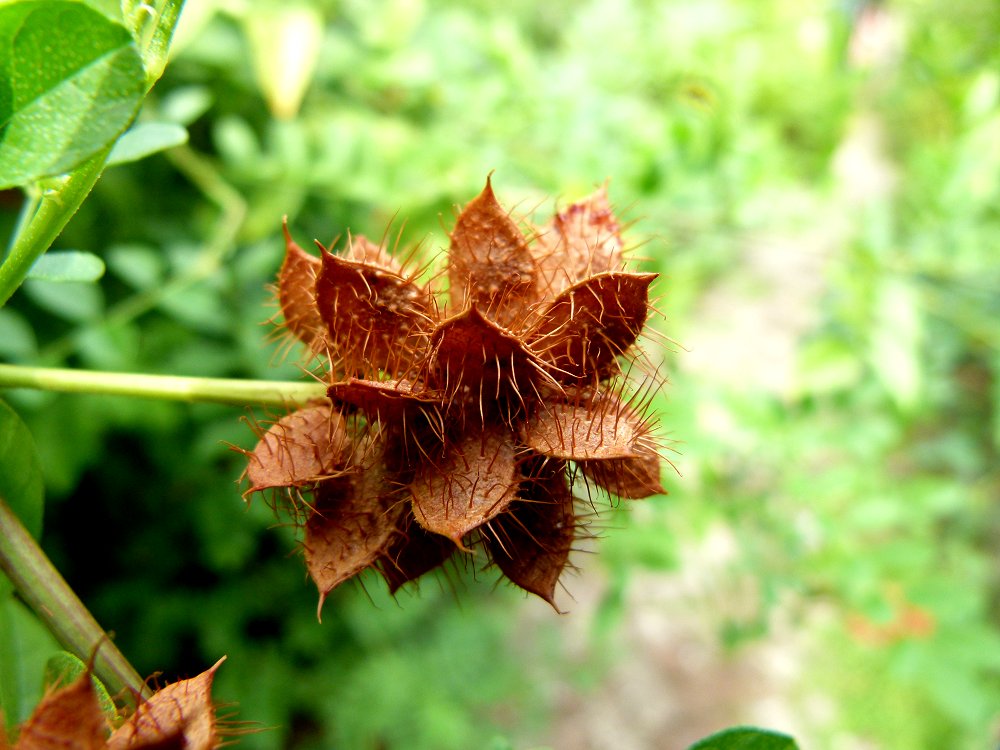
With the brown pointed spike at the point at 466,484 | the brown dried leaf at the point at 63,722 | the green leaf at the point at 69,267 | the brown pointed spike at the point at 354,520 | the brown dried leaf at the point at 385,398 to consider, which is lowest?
the brown pointed spike at the point at 354,520

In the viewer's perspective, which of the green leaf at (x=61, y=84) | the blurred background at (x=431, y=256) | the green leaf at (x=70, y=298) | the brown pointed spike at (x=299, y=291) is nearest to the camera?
the green leaf at (x=61, y=84)

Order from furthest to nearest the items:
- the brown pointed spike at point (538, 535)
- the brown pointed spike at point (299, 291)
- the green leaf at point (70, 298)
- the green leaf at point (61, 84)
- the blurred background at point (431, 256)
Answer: the blurred background at point (431, 256), the green leaf at point (70, 298), the brown pointed spike at point (299, 291), the brown pointed spike at point (538, 535), the green leaf at point (61, 84)

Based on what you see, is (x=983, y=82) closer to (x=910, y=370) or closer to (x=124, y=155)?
(x=910, y=370)

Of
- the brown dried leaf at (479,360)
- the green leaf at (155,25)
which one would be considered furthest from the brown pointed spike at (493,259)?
the green leaf at (155,25)

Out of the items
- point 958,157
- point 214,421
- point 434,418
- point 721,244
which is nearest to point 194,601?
point 214,421

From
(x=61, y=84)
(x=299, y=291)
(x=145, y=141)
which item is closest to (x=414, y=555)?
(x=299, y=291)

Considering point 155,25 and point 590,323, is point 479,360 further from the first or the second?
point 155,25

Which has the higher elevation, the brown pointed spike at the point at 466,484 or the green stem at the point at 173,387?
the green stem at the point at 173,387

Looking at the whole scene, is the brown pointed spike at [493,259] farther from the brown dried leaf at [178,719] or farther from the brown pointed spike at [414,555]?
the brown dried leaf at [178,719]
